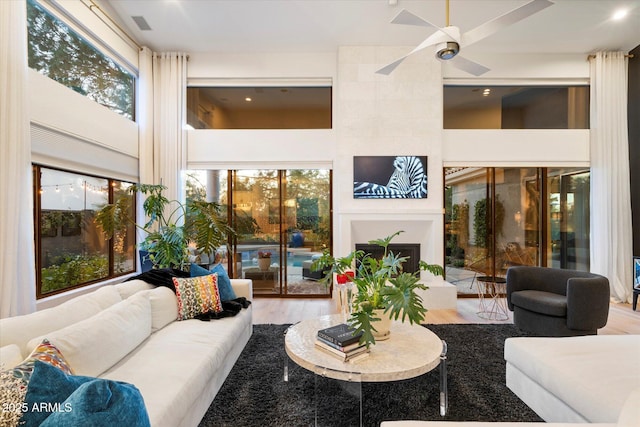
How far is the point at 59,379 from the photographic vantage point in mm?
1052

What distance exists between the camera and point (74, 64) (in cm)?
360

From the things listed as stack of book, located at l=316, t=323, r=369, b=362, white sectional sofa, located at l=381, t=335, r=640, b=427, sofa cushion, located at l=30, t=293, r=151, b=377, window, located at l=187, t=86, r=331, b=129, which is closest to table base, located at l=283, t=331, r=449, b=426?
stack of book, located at l=316, t=323, r=369, b=362

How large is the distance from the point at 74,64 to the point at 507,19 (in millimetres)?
4646

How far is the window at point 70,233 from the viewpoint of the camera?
3191 millimetres

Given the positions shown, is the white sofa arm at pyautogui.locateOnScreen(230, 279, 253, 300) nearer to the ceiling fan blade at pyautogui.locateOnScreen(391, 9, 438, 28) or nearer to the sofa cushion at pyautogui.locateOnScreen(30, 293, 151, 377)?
the sofa cushion at pyautogui.locateOnScreen(30, 293, 151, 377)

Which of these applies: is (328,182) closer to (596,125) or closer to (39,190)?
(39,190)

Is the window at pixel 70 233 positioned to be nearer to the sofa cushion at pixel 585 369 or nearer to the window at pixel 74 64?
the window at pixel 74 64

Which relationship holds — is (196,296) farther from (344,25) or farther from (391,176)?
(344,25)

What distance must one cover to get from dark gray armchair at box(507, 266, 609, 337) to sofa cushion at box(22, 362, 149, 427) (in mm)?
3651

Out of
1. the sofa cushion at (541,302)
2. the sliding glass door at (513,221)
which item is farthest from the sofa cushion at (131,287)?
the sliding glass door at (513,221)

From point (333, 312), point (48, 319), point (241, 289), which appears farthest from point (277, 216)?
point (48, 319)

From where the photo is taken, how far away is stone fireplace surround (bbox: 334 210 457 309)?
15.5ft

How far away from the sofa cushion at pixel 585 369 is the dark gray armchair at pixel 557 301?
796 millimetres

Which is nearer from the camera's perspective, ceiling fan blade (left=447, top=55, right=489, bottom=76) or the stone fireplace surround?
Result: ceiling fan blade (left=447, top=55, right=489, bottom=76)
